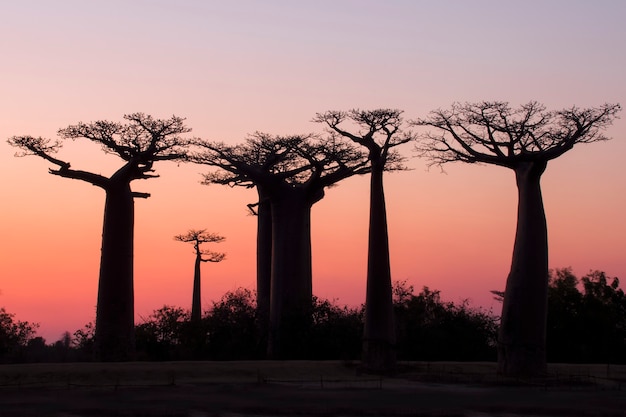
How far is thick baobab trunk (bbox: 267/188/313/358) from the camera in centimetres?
2908

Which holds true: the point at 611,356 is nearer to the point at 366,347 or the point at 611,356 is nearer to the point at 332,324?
the point at 332,324

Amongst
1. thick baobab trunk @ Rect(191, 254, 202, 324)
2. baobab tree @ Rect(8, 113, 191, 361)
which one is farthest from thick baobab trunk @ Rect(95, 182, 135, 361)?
thick baobab trunk @ Rect(191, 254, 202, 324)

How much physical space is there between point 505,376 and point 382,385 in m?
3.42

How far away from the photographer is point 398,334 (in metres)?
29.1

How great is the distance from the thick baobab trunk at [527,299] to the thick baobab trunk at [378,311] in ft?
7.80

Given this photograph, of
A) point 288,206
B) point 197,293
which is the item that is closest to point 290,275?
point 288,206

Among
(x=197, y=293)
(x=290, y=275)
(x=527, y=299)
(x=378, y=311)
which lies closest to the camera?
(x=527, y=299)

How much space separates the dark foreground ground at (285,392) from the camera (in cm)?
1509

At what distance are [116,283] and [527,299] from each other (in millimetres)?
10394

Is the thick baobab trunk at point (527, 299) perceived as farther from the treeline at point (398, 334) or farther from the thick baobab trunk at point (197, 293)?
the thick baobab trunk at point (197, 293)

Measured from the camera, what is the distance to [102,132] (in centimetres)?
2617

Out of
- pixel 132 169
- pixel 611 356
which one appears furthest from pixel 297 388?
pixel 611 356

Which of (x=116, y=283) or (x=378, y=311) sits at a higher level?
(x=116, y=283)

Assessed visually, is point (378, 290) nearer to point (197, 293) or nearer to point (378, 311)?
point (378, 311)
